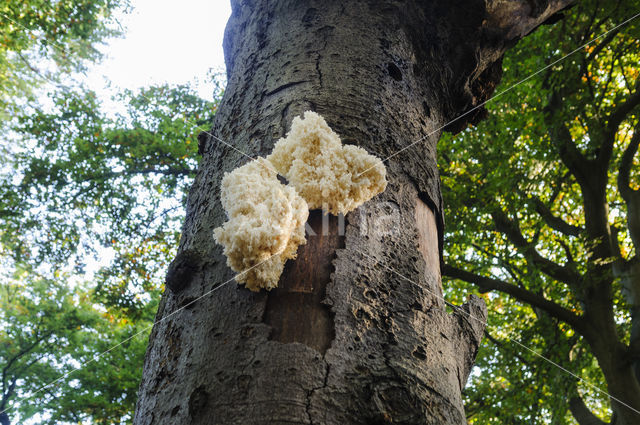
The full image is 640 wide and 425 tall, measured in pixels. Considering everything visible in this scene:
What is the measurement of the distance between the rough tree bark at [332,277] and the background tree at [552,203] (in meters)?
5.83

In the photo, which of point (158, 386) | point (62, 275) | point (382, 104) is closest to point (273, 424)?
point (158, 386)

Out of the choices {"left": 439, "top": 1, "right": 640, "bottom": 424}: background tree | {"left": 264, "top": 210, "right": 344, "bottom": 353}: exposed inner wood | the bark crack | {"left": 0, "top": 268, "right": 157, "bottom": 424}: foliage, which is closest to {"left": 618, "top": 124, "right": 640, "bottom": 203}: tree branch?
{"left": 439, "top": 1, "right": 640, "bottom": 424}: background tree

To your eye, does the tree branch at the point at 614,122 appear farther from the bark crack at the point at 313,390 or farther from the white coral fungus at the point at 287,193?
the bark crack at the point at 313,390

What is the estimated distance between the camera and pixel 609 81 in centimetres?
726

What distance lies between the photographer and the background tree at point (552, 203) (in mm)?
6445

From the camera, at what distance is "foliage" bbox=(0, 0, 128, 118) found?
732 cm

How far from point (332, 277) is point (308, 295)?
72 millimetres

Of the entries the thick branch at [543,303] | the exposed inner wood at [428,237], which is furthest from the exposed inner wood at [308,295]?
the thick branch at [543,303]

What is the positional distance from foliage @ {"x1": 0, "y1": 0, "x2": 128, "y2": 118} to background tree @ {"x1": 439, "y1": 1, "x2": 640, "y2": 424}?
286 inches

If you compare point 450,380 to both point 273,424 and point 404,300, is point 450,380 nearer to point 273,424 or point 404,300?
point 404,300

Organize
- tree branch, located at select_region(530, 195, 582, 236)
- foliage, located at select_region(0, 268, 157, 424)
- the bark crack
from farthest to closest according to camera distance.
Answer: foliage, located at select_region(0, 268, 157, 424)
tree branch, located at select_region(530, 195, 582, 236)
the bark crack

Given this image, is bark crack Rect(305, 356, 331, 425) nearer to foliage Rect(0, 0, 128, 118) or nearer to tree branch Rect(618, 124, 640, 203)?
foliage Rect(0, 0, 128, 118)

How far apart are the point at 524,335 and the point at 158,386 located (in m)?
7.62

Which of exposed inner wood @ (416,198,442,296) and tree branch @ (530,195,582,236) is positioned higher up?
tree branch @ (530,195,582,236)
